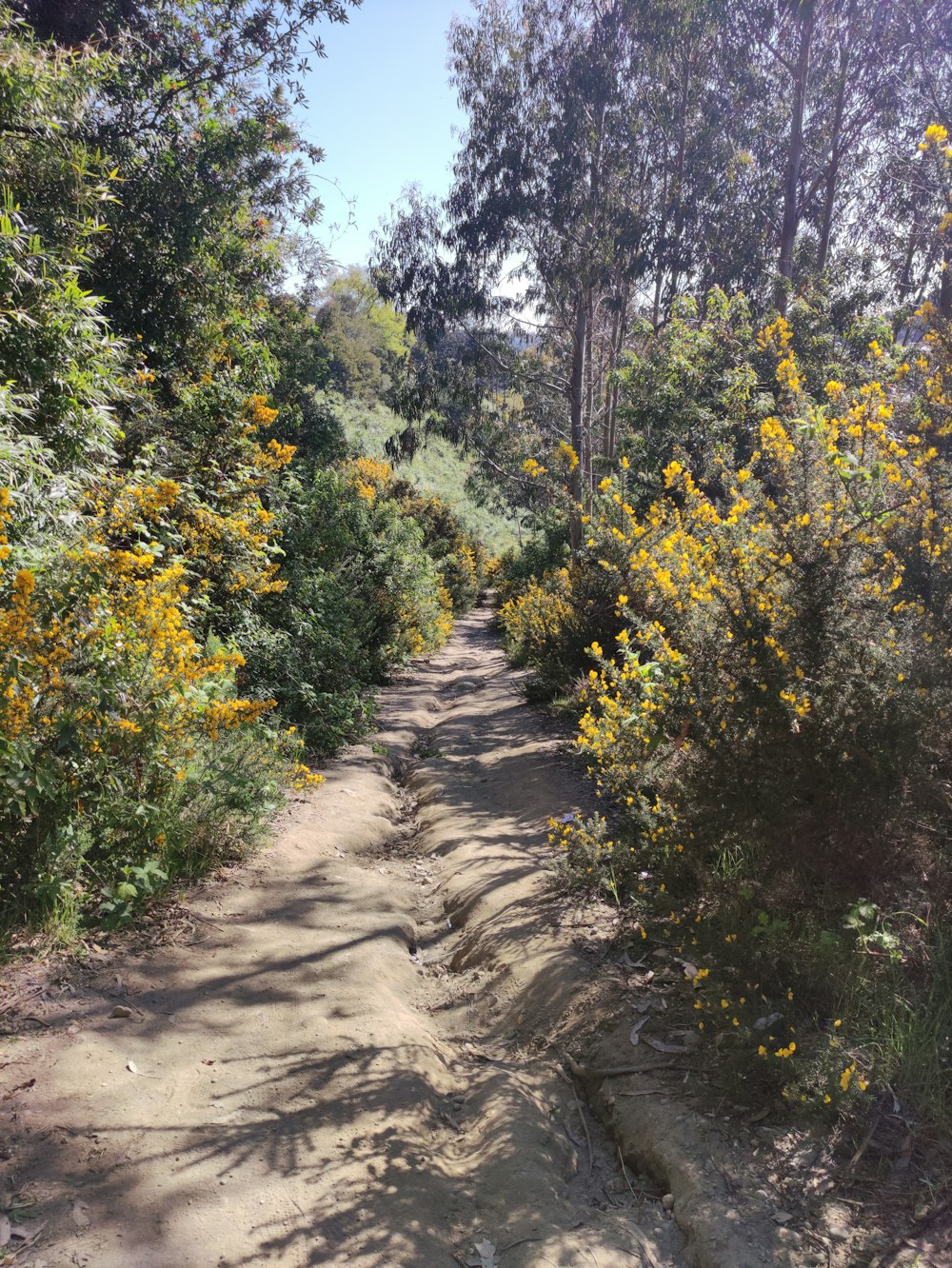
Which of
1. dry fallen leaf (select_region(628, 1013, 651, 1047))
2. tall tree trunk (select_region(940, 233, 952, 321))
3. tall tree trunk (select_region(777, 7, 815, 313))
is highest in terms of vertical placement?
tall tree trunk (select_region(777, 7, 815, 313))

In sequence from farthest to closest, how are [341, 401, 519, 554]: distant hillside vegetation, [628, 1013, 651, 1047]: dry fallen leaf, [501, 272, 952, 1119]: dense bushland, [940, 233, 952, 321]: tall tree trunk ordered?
[341, 401, 519, 554]: distant hillside vegetation
[940, 233, 952, 321]: tall tree trunk
[628, 1013, 651, 1047]: dry fallen leaf
[501, 272, 952, 1119]: dense bushland

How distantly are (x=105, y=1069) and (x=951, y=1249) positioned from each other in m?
Answer: 2.69

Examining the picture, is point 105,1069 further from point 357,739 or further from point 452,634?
point 452,634

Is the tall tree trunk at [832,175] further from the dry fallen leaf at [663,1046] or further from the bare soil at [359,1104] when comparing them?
the dry fallen leaf at [663,1046]

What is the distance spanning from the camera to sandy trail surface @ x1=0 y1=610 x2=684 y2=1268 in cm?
232

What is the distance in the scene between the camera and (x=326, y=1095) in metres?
2.98

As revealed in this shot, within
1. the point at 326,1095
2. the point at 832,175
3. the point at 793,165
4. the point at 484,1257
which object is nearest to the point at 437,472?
the point at 832,175

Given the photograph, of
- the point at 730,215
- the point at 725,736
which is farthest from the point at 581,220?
the point at 725,736

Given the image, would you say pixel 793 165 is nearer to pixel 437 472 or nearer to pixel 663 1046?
pixel 663 1046

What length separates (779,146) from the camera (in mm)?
15820

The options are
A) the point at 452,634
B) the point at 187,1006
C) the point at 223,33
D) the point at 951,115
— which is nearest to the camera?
the point at 187,1006

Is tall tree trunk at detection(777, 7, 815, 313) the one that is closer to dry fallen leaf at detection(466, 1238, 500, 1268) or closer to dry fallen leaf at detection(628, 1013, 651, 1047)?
dry fallen leaf at detection(628, 1013, 651, 1047)

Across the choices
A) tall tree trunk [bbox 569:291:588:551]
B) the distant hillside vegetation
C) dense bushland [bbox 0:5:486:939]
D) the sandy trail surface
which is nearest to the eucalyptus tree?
tall tree trunk [bbox 569:291:588:551]

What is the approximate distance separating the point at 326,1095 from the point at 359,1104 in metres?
0.13
